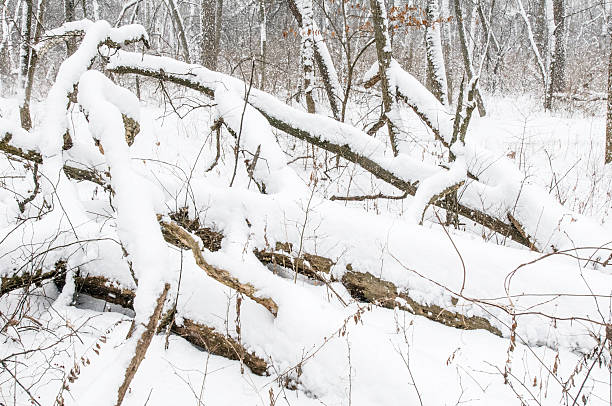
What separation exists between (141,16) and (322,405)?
2094cm

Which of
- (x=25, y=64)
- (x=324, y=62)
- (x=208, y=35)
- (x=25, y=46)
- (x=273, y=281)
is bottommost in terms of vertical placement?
(x=273, y=281)

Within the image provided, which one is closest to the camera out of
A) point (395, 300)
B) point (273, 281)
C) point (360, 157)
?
point (273, 281)

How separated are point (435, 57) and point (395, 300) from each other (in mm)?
3734

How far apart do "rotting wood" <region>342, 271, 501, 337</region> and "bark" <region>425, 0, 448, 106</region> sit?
10.0ft

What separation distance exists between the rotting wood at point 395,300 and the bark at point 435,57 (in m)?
3.05

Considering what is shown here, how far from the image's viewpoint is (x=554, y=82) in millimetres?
9117

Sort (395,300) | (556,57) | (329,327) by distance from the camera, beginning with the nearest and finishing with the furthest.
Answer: (329,327)
(395,300)
(556,57)

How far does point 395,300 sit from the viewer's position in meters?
2.05

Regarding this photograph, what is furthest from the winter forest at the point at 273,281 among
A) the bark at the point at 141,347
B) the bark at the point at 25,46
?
the bark at the point at 25,46

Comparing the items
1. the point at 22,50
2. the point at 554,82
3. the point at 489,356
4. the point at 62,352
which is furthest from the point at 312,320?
the point at 554,82

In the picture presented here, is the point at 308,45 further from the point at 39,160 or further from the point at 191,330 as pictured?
the point at 191,330

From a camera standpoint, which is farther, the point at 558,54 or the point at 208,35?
the point at 558,54

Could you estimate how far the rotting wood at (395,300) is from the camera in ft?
6.49

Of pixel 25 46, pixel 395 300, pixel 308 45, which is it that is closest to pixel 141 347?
pixel 395 300
